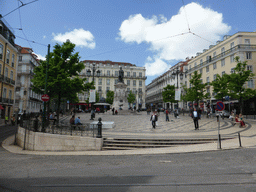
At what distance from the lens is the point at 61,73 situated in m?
17.8

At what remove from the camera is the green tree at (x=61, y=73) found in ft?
57.4

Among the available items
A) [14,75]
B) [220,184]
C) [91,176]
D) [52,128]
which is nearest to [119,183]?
[91,176]

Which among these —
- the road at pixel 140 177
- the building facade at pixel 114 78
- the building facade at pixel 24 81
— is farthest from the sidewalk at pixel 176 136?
the building facade at pixel 114 78

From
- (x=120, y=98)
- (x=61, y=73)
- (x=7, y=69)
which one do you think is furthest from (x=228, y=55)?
(x=7, y=69)

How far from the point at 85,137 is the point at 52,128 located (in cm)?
266

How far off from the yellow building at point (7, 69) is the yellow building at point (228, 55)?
4085 centimetres

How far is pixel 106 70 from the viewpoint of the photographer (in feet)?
267

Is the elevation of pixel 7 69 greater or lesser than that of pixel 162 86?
lesser

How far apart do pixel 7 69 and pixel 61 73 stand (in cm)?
1931

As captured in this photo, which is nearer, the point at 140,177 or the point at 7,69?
the point at 140,177

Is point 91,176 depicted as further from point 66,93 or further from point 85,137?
point 66,93

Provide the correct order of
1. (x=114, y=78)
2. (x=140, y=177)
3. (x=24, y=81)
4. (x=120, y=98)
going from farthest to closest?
(x=114, y=78)
(x=24, y=81)
(x=120, y=98)
(x=140, y=177)

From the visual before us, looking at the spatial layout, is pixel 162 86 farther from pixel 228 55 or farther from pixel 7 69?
pixel 7 69

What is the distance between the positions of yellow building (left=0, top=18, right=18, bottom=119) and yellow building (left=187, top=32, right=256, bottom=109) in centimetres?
4085
